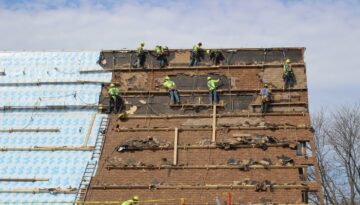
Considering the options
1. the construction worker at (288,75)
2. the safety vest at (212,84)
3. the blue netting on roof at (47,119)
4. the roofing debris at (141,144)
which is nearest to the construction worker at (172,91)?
the safety vest at (212,84)

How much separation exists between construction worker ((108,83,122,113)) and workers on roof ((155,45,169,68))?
2.73 meters

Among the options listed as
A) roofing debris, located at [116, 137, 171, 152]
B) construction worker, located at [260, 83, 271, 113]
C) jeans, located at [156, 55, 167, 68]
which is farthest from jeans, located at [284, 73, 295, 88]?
roofing debris, located at [116, 137, 171, 152]

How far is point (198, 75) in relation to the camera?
72.6 feet

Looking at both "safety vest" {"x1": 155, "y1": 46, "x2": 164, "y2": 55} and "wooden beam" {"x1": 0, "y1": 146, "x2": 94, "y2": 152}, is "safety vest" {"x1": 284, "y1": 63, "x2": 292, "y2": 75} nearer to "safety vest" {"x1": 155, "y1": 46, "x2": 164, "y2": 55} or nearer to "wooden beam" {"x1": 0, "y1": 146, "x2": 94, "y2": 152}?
"safety vest" {"x1": 155, "y1": 46, "x2": 164, "y2": 55}

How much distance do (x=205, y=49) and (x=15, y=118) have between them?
936 cm

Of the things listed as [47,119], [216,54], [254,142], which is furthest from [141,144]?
[216,54]

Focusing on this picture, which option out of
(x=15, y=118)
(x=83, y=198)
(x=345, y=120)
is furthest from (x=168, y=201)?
(x=345, y=120)

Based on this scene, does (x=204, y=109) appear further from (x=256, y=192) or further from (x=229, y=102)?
(x=256, y=192)

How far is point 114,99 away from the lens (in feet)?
69.3

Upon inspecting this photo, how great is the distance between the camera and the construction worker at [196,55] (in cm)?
2244

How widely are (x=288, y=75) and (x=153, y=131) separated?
660cm

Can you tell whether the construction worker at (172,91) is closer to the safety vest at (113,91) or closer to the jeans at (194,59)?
the jeans at (194,59)

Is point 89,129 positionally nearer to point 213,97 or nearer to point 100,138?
point 100,138

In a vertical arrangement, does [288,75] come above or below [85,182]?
above
